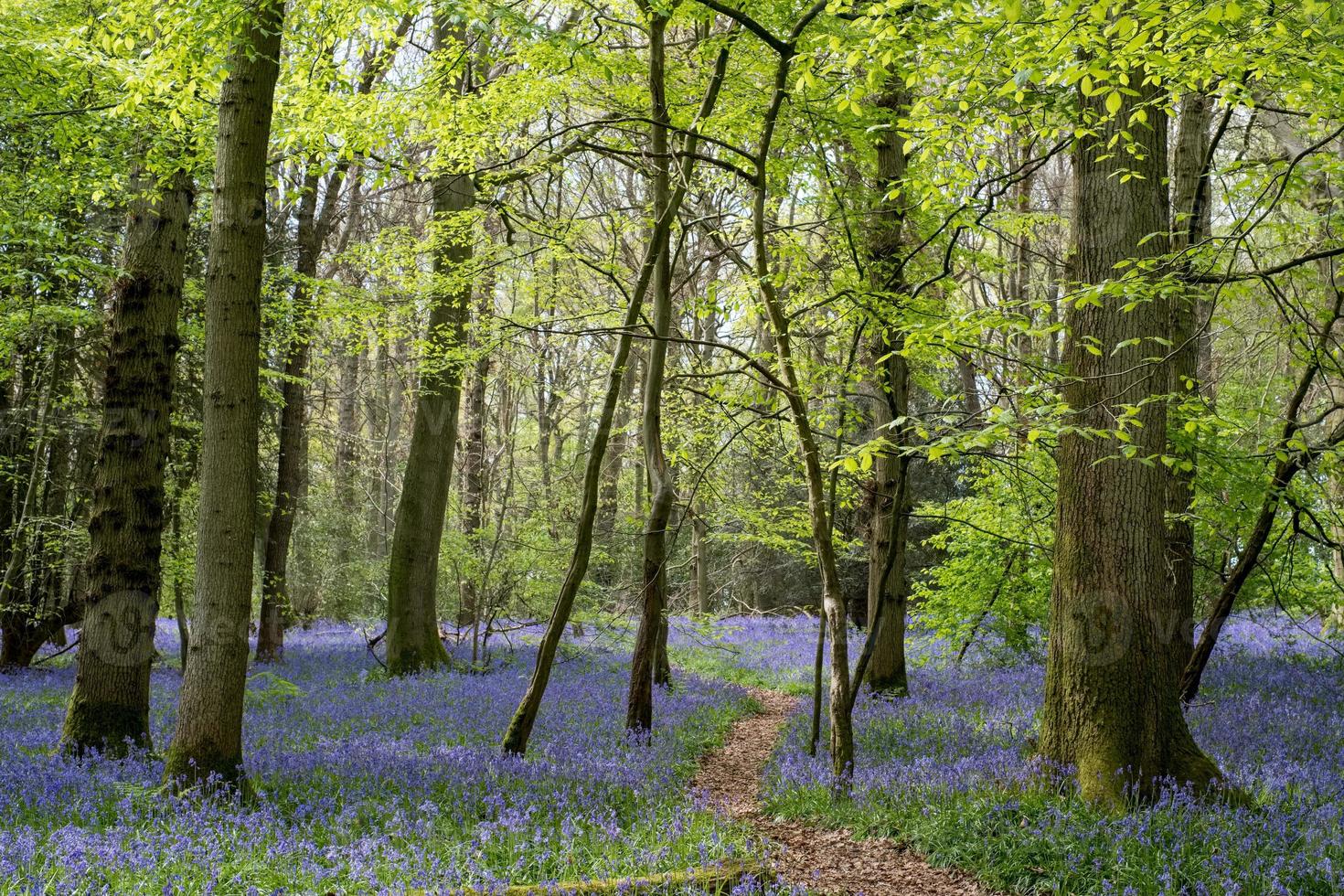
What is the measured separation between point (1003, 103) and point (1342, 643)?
10819 millimetres

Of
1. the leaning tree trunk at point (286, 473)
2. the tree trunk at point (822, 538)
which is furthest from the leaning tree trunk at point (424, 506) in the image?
the tree trunk at point (822, 538)

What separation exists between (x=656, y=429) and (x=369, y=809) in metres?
4.34

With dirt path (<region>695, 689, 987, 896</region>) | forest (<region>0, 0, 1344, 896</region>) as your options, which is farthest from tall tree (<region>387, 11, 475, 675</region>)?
dirt path (<region>695, 689, 987, 896</region>)

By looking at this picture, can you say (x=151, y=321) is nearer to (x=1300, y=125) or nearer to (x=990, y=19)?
(x=990, y=19)

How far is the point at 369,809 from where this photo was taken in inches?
232

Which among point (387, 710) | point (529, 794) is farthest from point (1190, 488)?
point (387, 710)

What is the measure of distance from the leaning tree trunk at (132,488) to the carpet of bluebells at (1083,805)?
558 centimetres

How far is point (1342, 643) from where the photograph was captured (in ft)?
45.3

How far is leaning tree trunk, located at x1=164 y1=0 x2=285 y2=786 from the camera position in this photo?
19.9 feet

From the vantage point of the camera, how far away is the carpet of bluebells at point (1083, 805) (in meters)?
4.95

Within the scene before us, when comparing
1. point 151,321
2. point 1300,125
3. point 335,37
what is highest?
point 1300,125

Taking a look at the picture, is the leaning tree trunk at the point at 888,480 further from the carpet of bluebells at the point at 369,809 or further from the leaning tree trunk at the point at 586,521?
the leaning tree trunk at the point at 586,521

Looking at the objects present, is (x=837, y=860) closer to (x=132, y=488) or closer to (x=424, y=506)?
(x=132, y=488)

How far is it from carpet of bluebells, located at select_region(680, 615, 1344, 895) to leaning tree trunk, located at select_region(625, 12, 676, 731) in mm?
1613
